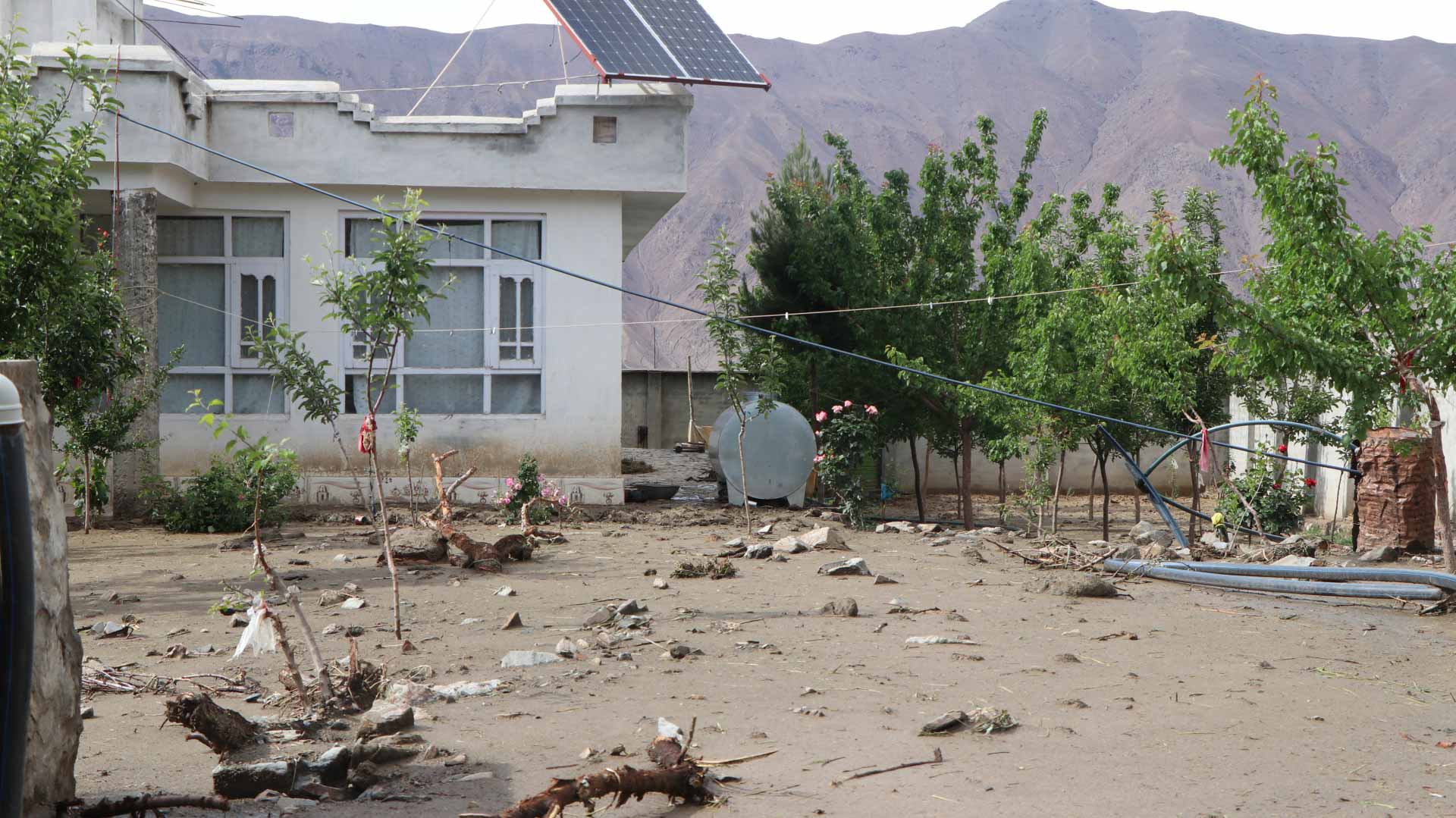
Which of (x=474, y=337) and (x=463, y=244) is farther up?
(x=463, y=244)

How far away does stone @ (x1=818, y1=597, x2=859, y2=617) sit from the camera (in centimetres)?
803

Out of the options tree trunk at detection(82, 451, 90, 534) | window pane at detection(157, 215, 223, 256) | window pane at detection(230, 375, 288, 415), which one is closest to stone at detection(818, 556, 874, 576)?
tree trunk at detection(82, 451, 90, 534)

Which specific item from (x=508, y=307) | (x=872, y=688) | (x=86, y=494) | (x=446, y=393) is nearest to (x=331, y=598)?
(x=872, y=688)

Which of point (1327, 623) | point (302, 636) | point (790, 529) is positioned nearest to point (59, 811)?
point (302, 636)

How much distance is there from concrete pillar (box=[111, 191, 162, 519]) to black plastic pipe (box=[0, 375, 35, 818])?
38.3ft

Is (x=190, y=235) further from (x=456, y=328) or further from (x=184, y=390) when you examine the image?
(x=456, y=328)

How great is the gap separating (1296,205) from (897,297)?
8307 mm

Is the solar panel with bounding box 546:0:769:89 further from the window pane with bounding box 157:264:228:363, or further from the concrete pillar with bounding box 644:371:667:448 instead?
the concrete pillar with bounding box 644:371:667:448

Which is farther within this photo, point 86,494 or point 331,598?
point 86,494

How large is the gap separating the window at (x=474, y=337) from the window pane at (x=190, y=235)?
1609 mm

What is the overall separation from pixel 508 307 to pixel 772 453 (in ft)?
13.0

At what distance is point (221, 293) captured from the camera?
14.6 meters

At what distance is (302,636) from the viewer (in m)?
7.22

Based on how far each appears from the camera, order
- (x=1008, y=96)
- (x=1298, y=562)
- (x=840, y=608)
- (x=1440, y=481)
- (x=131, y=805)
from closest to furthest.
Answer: (x=131, y=805), (x=840, y=608), (x=1440, y=481), (x=1298, y=562), (x=1008, y=96)
